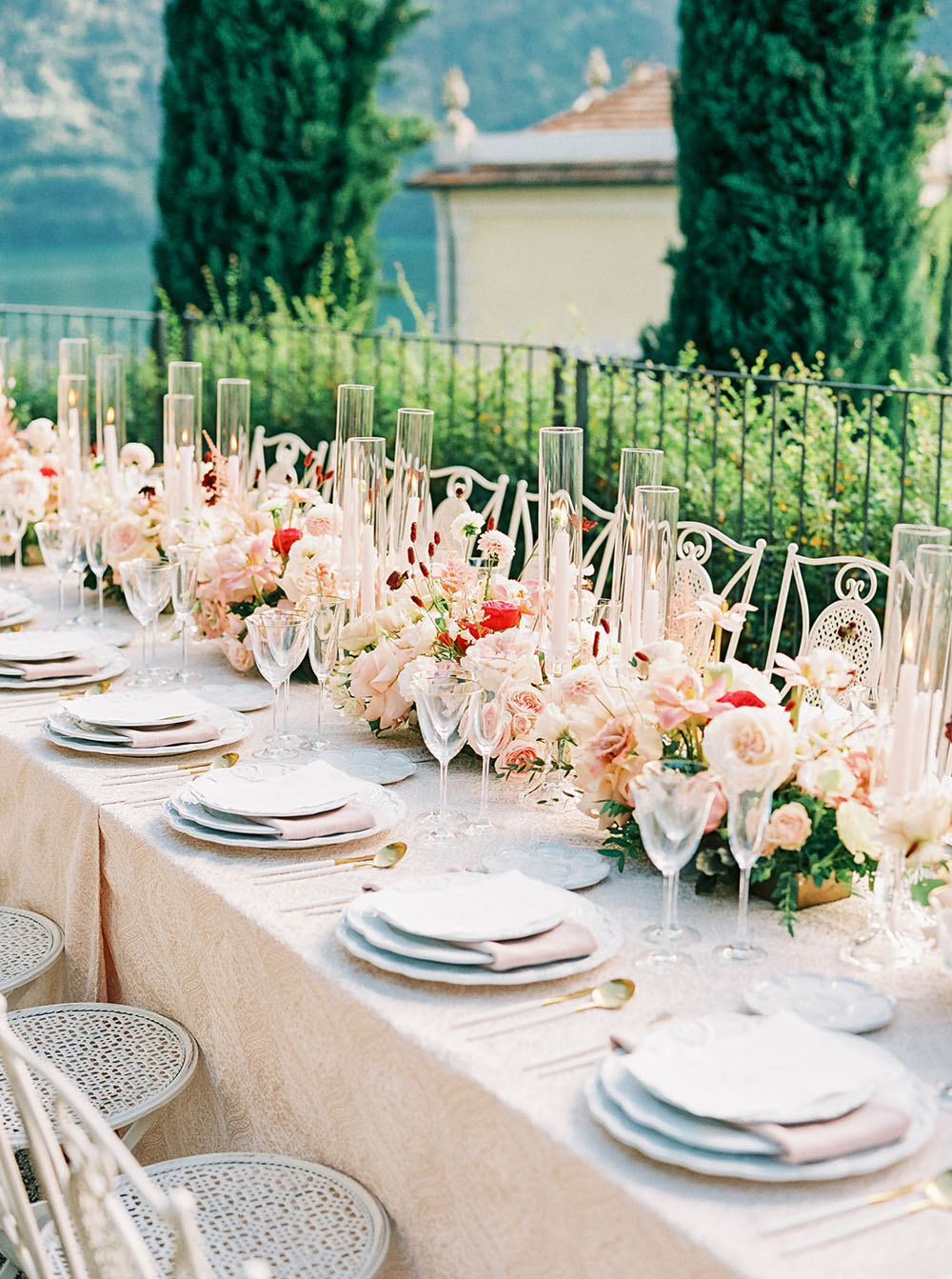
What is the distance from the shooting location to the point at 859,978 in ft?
5.83

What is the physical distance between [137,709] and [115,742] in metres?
0.14

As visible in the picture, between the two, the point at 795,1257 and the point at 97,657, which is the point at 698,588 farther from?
the point at 795,1257

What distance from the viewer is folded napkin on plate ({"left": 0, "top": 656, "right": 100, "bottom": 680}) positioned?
2984 mm

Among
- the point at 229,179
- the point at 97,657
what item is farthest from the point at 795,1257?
the point at 229,179

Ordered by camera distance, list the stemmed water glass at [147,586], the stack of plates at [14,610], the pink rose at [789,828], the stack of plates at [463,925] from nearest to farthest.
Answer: the stack of plates at [463,925], the pink rose at [789,828], the stemmed water glass at [147,586], the stack of plates at [14,610]

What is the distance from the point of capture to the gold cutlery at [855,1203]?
1.29 m

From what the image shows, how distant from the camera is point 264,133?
1016 centimetres

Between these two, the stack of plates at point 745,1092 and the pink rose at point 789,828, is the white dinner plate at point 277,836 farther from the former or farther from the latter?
the stack of plates at point 745,1092

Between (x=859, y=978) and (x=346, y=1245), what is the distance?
66cm

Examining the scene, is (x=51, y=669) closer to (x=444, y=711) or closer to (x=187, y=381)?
(x=187, y=381)

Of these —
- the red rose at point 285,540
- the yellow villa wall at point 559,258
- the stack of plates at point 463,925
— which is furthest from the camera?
the yellow villa wall at point 559,258

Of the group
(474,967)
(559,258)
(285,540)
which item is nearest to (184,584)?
(285,540)

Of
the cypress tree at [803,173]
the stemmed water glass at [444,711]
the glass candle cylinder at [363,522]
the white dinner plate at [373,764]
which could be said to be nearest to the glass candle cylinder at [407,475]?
the glass candle cylinder at [363,522]

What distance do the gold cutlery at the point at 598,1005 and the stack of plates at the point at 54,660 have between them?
5.26ft
